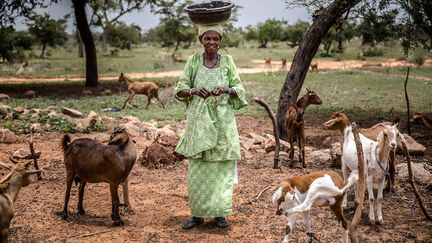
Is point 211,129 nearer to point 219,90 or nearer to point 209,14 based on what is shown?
point 219,90

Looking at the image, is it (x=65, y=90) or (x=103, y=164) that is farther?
(x=65, y=90)

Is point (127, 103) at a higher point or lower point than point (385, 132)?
lower

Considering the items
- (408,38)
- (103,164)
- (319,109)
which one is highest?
(408,38)

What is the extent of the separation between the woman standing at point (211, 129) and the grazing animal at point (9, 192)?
5.46 feet

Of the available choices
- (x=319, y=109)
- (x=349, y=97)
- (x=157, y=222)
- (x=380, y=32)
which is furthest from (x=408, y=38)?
(x=157, y=222)

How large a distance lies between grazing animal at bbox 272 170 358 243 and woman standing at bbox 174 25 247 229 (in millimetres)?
996

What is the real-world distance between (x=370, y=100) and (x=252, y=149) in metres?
8.91

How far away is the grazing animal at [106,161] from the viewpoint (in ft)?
17.0

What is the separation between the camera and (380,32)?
12898 millimetres

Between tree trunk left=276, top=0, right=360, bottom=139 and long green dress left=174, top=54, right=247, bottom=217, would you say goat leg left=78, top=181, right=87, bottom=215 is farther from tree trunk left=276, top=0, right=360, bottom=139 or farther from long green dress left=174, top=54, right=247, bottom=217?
tree trunk left=276, top=0, right=360, bottom=139

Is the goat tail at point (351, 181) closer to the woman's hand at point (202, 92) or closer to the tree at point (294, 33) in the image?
the woman's hand at point (202, 92)

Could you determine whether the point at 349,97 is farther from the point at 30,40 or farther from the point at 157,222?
the point at 30,40

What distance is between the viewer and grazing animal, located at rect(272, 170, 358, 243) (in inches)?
168

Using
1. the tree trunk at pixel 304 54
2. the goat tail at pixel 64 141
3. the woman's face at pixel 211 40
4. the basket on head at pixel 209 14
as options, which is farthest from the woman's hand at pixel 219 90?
the tree trunk at pixel 304 54
